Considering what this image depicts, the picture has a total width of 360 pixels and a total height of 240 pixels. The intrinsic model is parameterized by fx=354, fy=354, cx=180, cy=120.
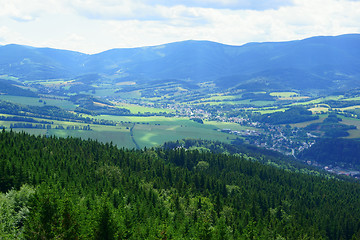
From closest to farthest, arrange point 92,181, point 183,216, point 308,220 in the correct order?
1. point 183,216
2. point 92,181
3. point 308,220

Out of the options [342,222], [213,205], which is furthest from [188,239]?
[342,222]

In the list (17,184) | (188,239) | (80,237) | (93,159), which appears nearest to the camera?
(80,237)

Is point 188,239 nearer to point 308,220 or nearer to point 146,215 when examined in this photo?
point 146,215

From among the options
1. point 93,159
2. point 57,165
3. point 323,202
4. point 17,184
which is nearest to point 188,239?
point 17,184

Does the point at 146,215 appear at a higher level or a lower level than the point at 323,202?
higher

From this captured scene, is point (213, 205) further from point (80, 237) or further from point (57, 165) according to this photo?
point (80, 237)

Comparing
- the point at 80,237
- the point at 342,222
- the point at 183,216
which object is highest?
the point at 80,237

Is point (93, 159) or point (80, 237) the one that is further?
point (93, 159)
